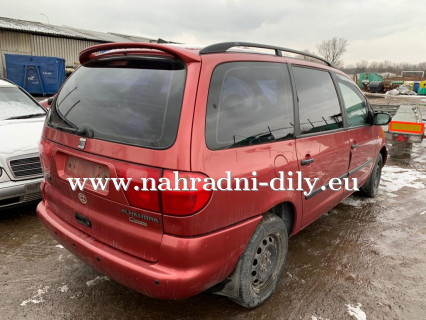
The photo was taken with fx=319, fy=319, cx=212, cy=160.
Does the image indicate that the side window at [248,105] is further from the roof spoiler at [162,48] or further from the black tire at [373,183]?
the black tire at [373,183]

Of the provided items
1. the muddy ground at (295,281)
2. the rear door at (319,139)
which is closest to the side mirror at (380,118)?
the rear door at (319,139)

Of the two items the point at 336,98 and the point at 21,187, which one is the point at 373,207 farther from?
the point at 21,187

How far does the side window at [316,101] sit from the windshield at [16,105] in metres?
3.86

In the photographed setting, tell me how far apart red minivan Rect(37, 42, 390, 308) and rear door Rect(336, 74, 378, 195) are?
0.96 m

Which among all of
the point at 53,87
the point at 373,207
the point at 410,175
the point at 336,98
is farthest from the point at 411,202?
the point at 53,87

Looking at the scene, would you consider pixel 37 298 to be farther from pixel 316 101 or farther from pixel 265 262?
pixel 316 101

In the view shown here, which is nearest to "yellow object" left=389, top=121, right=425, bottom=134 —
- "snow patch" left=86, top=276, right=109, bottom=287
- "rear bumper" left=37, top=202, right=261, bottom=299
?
"rear bumper" left=37, top=202, right=261, bottom=299

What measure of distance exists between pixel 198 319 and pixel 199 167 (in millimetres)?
1219

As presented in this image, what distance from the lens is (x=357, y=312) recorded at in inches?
93.2

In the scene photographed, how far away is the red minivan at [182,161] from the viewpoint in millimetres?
1740

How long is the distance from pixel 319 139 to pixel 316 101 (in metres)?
0.36

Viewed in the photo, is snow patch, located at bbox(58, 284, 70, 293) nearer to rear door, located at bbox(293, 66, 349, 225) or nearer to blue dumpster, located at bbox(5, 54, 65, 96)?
rear door, located at bbox(293, 66, 349, 225)

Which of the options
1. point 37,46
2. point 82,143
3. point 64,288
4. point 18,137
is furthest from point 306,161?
point 37,46

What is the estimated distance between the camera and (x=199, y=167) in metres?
1.72
